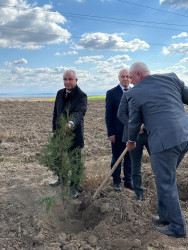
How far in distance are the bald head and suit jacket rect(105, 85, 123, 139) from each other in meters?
1.15

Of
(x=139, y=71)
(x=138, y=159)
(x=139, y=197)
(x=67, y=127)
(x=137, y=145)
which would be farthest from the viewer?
(x=139, y=197)

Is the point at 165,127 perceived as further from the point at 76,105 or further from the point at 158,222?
the point at 76,105

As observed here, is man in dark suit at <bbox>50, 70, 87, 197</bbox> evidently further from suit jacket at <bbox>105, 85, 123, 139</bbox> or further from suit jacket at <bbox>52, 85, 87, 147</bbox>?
suit jacket at <bbox>105, 85, 123, 139</bbox>

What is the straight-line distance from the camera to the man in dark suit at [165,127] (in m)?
3.58

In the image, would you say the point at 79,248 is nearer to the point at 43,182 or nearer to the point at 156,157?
the point at 156,157

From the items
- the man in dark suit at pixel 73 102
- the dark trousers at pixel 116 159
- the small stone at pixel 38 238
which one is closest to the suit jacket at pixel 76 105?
the man in dark suit at pixel 73 102

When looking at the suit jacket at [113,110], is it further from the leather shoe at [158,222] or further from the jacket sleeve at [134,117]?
the leather shoe at [158,222]

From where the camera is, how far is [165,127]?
3.57 meters

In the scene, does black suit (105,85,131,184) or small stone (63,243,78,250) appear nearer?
small stone (63,243,78,250)

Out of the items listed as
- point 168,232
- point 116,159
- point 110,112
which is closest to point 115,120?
point 110,112

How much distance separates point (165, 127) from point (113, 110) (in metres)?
1.71

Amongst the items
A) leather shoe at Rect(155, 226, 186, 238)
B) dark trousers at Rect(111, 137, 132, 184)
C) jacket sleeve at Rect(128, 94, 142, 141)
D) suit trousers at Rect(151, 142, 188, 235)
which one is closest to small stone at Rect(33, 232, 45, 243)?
leather shoe at Rect(155, 226, 186, 238)

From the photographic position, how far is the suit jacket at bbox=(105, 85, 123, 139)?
507 centimetres

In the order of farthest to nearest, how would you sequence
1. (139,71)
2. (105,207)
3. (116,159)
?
1. (116,159)
2. (105,207)
3. (139,71)
